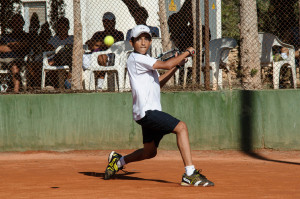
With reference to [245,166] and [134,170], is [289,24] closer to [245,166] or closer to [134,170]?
[245,166]

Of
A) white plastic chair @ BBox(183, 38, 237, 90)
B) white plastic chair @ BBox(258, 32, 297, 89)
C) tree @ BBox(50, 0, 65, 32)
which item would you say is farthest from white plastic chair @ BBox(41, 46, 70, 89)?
white plastic chair @ BBox(258, 32, 297, 89)

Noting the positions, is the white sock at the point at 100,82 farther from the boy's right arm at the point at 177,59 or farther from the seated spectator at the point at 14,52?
the boy's right arm at the point at 177,59

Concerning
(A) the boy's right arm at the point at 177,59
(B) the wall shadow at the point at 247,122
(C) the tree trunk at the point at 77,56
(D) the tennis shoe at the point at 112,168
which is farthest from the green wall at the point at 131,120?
(A) the boy's right arm at the point at 177,59

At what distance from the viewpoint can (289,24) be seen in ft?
29.3

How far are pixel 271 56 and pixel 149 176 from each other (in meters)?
4.48

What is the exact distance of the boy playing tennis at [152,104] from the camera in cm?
533

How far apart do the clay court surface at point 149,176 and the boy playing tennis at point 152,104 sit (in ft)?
1.03

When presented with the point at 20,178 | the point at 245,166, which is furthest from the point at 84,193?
the point at 245,166

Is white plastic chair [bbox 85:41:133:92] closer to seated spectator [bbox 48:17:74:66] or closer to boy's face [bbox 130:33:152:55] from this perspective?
seated spectator [bbox 48:17:74:66]

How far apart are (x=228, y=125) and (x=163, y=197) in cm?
418

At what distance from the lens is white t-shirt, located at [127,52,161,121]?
5.45 metres

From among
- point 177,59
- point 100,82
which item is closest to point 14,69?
point 100,82

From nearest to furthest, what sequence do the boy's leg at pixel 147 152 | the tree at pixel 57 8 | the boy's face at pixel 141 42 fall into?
1. the boy's face at pixel 141 42
2. the boy's leg at pixel 147 152
3. the tree at pixel 57 8

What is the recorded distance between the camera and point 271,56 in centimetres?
987
